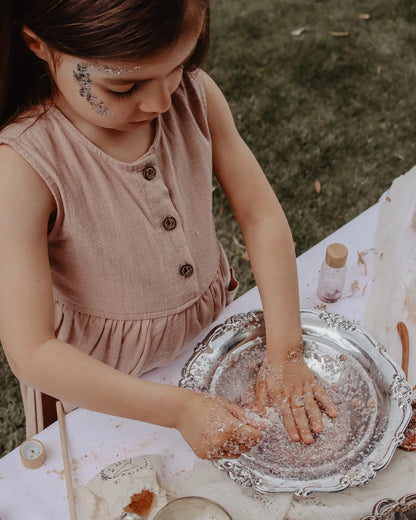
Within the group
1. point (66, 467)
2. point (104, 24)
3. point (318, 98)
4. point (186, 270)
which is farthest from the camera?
point (318, 98)

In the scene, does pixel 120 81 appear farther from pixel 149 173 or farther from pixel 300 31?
pixel 300 31

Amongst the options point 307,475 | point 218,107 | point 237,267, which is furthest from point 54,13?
point 237,267

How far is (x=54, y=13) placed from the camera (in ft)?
2.49

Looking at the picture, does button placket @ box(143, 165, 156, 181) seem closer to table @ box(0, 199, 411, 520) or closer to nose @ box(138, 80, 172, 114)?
nose @ box(138, 80, 172, 114)

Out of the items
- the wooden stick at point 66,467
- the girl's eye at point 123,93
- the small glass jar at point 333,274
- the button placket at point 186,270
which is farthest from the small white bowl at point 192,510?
the girl's eye at point 123,93

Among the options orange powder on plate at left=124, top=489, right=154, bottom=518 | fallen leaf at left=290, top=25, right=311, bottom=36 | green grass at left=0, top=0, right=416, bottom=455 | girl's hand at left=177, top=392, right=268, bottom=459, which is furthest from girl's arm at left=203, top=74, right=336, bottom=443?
fallen leaf at left=290, top=25, right=311, bottom=36

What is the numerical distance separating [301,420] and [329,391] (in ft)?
0.30

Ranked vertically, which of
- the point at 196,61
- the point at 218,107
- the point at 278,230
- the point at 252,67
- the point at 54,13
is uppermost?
the point at 54,13

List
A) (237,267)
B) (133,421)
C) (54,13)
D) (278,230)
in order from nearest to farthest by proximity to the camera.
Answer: (54,13), (133,421), (278,230), (237,267)

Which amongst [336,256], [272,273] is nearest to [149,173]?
[272,273]

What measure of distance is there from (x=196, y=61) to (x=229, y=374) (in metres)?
0.54

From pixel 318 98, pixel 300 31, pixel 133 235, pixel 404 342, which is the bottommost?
pixel 318 98

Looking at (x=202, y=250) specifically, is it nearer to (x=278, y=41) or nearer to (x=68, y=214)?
(x=68, y=214)

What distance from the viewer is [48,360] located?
92 cm
